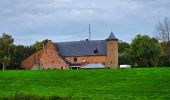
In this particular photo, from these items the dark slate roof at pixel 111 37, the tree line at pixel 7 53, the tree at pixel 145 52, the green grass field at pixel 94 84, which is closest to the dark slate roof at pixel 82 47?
the dark slate roof at pixel 111 37

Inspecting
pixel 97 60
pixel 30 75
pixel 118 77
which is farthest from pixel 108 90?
pixel 97 60

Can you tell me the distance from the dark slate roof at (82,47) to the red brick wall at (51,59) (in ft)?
6.10

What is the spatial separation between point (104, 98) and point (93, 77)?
38.5 ft

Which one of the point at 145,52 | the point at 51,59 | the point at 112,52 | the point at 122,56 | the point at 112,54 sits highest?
the point at 112,52

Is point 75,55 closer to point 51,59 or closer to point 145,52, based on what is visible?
point 51,59

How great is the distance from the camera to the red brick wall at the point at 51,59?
4058 inches

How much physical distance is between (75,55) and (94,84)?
70798 mm

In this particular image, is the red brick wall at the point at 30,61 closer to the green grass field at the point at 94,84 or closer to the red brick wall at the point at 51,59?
the red brick wall at the point at 51,59

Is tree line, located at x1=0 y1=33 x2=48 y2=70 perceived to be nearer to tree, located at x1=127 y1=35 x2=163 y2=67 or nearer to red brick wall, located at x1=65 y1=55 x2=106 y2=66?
red brick wall, located at x1=65 y1=55 x2=106 y2=66

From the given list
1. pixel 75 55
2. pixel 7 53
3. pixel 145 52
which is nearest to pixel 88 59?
pixel 75 55

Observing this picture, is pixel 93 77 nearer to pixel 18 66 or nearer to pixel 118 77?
pixel 118 77

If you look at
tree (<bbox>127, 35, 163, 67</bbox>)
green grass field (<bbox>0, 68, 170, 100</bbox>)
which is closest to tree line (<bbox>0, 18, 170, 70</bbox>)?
tree (<bbox>127, 35, 163, 67</bbox>)

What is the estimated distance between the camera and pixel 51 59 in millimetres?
104750

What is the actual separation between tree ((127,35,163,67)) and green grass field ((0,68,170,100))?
5332 cm
